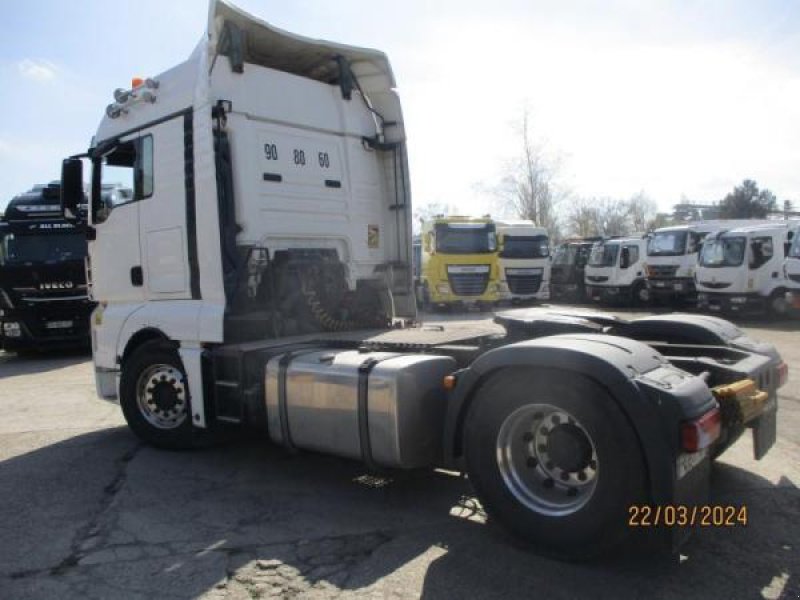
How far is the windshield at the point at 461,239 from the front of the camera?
20.8m

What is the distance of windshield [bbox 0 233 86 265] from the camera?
13984 mm

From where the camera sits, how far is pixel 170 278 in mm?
6207

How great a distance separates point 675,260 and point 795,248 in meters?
5.69

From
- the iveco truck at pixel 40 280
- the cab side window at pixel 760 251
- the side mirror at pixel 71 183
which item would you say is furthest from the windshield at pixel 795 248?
the iveco truck at pixel 40 280

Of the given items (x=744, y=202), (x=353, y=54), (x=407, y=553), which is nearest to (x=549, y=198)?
(x=744, y=202)

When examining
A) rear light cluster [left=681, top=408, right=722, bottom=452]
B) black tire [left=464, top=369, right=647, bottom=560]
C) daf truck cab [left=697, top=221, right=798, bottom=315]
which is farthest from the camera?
daf truck cab [left=697, top=221, right=798, bottom=315]

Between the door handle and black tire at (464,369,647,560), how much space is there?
3.93 metres

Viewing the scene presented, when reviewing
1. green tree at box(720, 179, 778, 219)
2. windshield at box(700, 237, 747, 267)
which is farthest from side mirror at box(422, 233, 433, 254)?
green tree at box(720, 179, 778, 219)

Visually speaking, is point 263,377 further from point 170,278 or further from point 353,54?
point 353,54

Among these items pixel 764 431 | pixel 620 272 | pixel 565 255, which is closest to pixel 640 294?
pixel 620 272

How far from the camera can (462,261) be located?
2069 cm

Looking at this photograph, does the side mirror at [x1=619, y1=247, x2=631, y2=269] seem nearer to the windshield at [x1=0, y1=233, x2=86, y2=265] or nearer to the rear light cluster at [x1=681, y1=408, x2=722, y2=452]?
the windshield at [x1=0, y1=233, x2=86, y2=265]

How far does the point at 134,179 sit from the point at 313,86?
1953mm

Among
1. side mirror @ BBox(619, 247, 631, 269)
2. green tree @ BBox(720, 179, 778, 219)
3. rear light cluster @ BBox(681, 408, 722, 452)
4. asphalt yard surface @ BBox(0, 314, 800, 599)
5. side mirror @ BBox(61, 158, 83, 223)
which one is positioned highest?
green tree @ BBox(720, 179, 778, 219)
